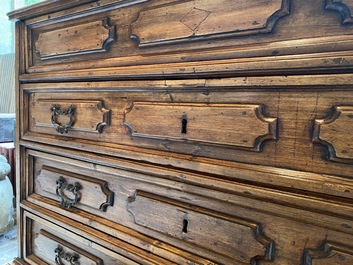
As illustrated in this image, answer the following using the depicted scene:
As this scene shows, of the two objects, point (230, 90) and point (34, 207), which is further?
point (34, 207)

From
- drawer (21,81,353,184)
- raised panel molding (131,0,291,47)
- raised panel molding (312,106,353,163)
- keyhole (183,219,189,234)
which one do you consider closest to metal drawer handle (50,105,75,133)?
drawer (21,81,353,184)

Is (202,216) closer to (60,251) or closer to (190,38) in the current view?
(190,38)

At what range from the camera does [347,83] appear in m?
0.40

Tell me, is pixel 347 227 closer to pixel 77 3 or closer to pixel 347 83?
pixel 347 83

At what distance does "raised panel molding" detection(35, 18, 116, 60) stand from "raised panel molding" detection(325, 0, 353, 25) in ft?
1.56

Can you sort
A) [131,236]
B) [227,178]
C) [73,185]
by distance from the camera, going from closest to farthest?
[227,178], [131,236], [73,185]

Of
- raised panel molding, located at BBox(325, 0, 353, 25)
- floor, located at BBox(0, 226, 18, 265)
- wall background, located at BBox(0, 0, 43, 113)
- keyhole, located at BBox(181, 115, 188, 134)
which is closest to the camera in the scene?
raised panel molding, located at BBox(325, 0, 353, 25)

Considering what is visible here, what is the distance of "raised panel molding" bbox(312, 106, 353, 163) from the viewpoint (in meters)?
0.41

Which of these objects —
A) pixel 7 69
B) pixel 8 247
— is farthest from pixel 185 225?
pixel 7 69

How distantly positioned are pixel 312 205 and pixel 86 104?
0.59 metres

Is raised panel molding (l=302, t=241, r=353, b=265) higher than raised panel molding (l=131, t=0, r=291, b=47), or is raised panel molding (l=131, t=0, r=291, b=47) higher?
raised panel molding (l=131, t=0, r=291, b=47)

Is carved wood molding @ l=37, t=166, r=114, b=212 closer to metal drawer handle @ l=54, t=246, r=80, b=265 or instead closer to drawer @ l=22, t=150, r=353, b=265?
drawer @ l=22, t=150, r=353, b=265

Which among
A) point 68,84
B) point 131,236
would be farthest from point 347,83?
point 68,84

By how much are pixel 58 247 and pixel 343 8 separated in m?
0.95
